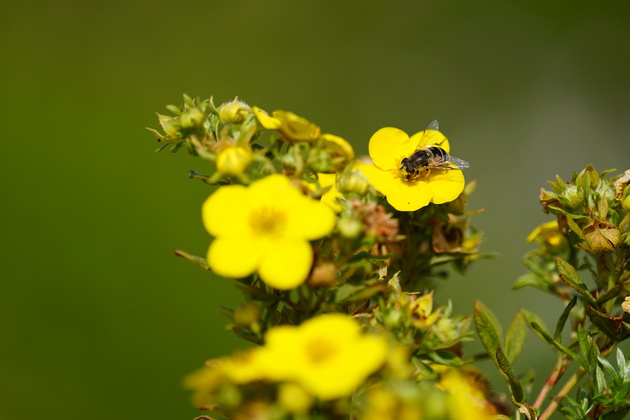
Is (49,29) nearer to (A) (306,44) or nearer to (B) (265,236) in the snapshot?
(A) (306,44)

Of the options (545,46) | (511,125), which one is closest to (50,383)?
(511,125)

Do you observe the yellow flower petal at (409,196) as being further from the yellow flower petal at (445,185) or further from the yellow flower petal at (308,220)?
the yellow flower petal at (308,220)

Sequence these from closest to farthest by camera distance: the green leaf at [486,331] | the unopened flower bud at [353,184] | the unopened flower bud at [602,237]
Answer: the unopened flower bud at [353,184] < the unopened flower bud at [602,237] < the green leaf at [486,331]

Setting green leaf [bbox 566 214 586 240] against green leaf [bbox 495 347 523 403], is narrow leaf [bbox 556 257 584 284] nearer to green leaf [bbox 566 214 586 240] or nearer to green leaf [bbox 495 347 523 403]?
green leaf [bbox 566 214 586 240]

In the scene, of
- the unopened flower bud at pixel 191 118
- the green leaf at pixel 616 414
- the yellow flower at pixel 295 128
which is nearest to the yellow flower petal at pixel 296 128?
the yellow flower at pixel 295 128

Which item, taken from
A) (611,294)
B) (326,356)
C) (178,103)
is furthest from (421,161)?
(178,103)
